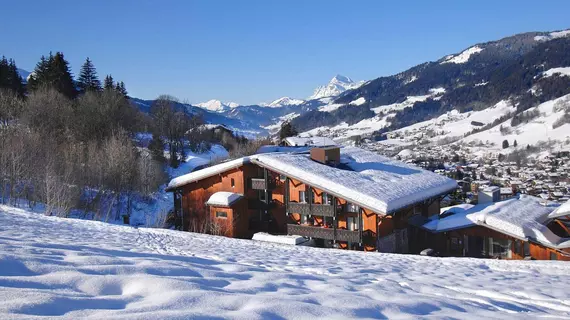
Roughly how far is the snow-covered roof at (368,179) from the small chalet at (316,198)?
0.06 metres

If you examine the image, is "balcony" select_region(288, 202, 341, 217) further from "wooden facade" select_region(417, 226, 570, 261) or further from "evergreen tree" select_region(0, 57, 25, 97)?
"evergreen tree" select_region(0, 57, 25, 97)

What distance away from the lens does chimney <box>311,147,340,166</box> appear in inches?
1239

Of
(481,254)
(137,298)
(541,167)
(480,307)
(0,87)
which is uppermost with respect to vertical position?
(0,87)

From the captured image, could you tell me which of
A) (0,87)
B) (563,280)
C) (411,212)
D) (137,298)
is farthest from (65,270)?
(0,87)

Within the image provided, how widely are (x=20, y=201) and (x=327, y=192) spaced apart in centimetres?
1899

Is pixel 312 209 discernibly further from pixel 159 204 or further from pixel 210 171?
pixel 159 204

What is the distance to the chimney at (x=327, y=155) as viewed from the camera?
3147cm

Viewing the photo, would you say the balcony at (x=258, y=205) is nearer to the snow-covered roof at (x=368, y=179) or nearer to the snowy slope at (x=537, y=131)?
the snow-covered roof at (x=368, y=179)

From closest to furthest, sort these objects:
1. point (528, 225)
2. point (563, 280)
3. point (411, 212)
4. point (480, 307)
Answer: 1. point (480, 307)
2. point (563, 280)
3. point (528, 225)
4. point (411, 212)

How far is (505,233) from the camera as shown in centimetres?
2445

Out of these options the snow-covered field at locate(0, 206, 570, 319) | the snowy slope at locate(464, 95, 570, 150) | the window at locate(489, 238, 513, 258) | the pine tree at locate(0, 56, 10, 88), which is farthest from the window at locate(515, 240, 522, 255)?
the snowy slope at locate(464, 95, 570, 150)

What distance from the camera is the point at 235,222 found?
29.5 metres

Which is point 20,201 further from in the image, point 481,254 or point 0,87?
point 481,254

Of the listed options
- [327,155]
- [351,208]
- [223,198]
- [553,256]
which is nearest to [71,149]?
[223,198]
